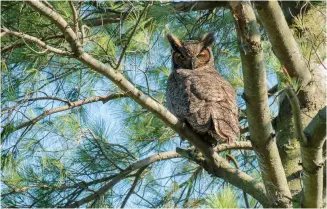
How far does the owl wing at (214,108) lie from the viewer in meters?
2.84

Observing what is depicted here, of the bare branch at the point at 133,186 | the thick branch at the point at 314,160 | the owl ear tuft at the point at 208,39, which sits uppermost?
the owl ear tuft at the point at 208,39

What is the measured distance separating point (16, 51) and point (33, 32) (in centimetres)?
15

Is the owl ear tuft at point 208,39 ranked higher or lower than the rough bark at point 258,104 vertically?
higher

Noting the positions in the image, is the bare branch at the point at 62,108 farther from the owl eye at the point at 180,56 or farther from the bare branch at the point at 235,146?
the owl eye at the point at 180,56

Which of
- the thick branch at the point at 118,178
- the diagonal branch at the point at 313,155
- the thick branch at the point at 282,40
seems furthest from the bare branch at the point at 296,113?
the thick branch at the point at 118,178

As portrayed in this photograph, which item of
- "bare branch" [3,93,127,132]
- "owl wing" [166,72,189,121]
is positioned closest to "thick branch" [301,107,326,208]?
"owl wing" [166,72,189,121]

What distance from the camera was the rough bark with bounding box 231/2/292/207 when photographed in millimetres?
2044

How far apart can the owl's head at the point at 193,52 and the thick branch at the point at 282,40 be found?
83 centimetres

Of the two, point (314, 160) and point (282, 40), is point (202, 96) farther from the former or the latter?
point (314, 160)

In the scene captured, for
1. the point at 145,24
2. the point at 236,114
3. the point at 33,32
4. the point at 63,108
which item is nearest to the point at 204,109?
the point at 236,114

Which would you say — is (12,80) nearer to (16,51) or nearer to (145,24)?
(16,51)

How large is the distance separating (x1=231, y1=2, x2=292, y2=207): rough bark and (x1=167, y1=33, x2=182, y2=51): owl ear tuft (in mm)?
1223

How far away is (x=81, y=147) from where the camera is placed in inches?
121

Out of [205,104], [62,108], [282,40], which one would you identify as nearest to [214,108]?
[205,104]
